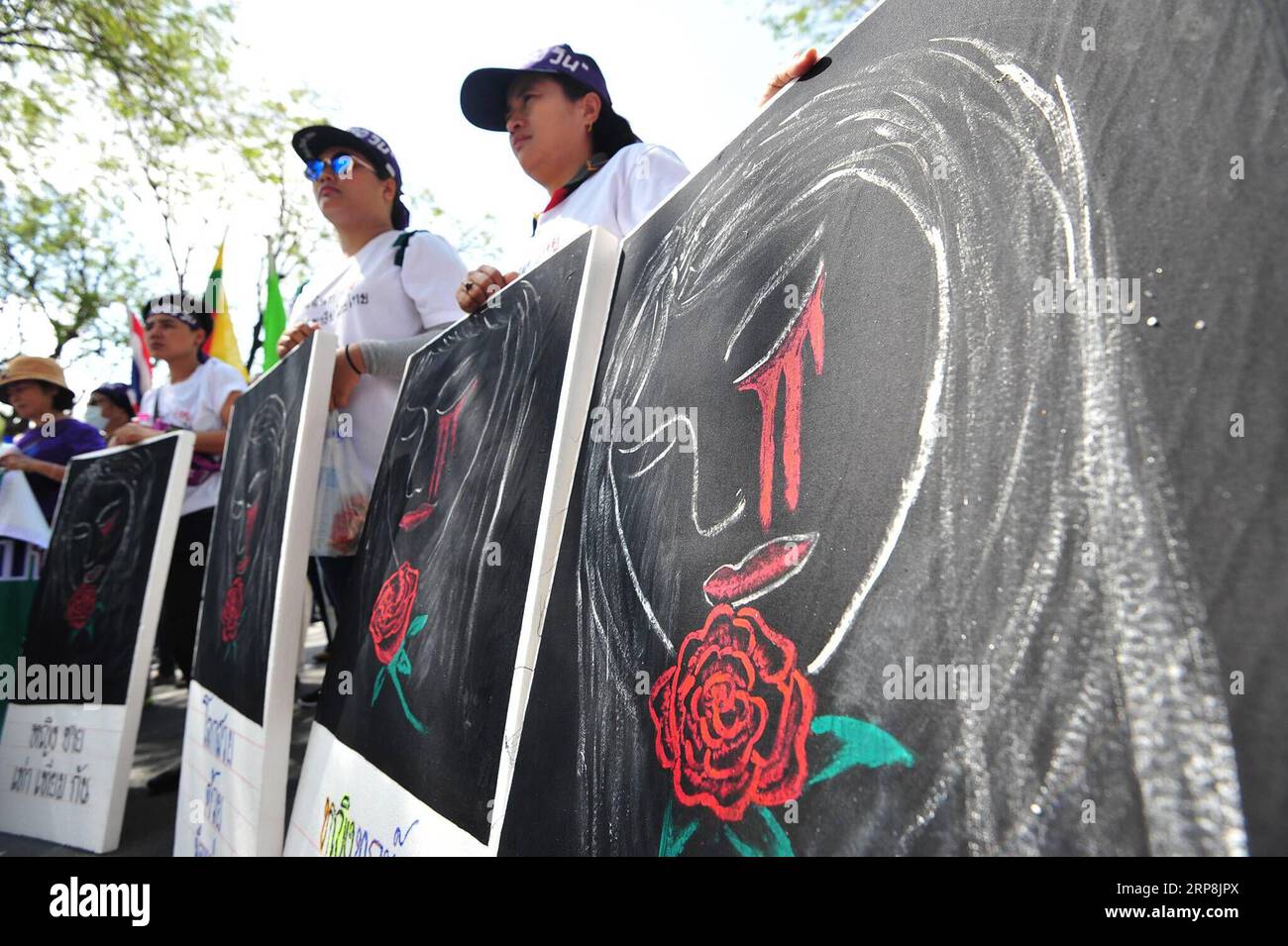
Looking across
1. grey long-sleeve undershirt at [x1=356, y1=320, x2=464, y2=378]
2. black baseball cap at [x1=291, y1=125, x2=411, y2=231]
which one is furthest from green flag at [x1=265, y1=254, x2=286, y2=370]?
grey long-sleeve undershirt at [x1=356, y1=320, x2=464, y2=378]

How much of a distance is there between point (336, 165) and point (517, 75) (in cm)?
88

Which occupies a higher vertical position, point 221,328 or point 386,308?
point 221,328

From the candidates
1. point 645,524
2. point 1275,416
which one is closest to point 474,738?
point 645,524

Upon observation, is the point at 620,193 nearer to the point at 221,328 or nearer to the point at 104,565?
the point at 104,565

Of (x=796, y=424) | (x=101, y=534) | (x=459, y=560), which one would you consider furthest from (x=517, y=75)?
(x=101, y=534)

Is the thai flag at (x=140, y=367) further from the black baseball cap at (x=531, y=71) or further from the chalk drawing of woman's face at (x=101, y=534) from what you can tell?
the black baseball cap at (x=531, y=71)

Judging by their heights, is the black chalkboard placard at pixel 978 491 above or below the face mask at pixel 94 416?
below

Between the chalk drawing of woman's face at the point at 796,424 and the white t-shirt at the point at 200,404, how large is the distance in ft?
9.59

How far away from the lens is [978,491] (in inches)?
28.7

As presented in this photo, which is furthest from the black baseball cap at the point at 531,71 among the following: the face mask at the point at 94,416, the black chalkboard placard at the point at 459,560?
the face mask at the point at 94,416

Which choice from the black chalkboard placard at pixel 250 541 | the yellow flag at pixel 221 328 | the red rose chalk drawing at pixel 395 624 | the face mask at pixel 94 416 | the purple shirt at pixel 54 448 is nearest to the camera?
the red rose chalk drawing at pixel 395 624

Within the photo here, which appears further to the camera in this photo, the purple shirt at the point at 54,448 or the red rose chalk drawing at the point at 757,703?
the purple shirt at the point at 54,448

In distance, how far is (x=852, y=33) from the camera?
1.25m

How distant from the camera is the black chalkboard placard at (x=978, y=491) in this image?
579mm
